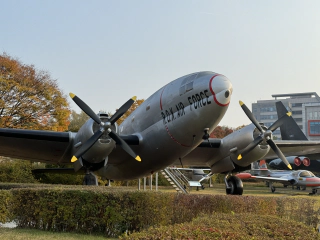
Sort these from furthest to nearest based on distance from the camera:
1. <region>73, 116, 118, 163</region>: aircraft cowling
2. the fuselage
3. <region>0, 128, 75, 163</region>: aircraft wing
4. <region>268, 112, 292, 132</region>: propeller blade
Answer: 1. <region>268, 112, 292, 132</region>: propeller blade
2. <region>0, 128, 75, 163</region>: aircraft wing
3. <region>73, 116, 118, 163</region>: aircraft cowling
4. the fuselage

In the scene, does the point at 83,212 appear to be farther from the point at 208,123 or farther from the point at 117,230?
the point at 208,123

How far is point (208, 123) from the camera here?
1399cm

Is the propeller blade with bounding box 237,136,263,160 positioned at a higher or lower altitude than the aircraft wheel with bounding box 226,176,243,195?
higher

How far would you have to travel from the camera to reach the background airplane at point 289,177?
38656 mm

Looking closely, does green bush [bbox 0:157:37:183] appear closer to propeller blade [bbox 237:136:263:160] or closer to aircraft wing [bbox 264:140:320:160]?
aircraft wing [bbox 264:140:320:160]

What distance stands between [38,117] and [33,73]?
5132 millimetres

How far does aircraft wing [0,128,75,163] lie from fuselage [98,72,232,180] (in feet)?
7.36

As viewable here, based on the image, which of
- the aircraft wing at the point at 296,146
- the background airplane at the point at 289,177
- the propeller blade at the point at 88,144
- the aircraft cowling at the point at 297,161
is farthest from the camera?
the aircraft cowling at the point at 297,161

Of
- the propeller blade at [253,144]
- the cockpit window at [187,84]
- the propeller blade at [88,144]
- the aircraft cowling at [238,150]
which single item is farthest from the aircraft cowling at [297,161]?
the propeller blade at [88,144]

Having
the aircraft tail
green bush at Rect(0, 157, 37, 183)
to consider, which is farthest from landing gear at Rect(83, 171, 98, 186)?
the aircraft tail

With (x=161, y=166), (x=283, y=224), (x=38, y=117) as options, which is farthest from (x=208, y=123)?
(x=38, y=117)

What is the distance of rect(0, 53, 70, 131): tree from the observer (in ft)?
132

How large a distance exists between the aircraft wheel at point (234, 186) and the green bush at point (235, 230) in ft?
36.8

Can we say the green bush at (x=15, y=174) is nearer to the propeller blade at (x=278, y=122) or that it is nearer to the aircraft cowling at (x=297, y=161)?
the propeller blade at (x=278, y=122)
